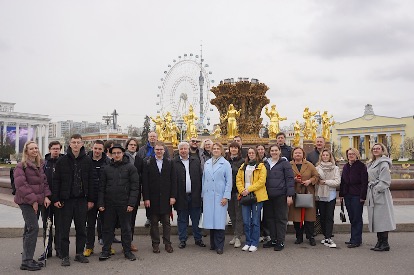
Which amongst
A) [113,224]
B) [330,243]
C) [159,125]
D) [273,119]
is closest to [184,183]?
[113,224]

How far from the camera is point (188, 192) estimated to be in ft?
23.2

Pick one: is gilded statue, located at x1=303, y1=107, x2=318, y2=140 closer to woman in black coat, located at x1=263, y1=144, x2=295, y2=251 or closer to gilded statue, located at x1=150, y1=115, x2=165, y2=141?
gilded statue, located at x1=150, y1=115, x2=165, y2=141

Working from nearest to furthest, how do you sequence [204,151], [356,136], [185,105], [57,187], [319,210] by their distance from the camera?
[57,187], [319,210], [204,151], [185,105], [356,136]

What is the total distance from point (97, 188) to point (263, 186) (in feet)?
9.05

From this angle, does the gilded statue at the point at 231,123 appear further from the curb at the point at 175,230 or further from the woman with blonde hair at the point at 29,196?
the woman with blonde hair at the point at 29,196

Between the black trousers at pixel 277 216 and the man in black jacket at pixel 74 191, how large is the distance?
3013mm

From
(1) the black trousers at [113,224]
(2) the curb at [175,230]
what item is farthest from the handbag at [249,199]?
(1) the black trousers at [113,224]

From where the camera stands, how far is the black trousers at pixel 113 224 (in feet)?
20.1

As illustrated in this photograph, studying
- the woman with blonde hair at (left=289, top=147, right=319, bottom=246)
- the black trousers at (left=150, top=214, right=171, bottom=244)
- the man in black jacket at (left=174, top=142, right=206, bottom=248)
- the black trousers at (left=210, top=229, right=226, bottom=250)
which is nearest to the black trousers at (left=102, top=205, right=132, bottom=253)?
the black trousers at (left=150, top=214, right=171, bottom=244)

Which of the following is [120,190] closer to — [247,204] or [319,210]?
[247,204]

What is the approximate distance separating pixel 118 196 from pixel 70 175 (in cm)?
79

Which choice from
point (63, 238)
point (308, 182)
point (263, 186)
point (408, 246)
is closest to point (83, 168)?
point (63, 238)

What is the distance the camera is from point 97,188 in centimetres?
623

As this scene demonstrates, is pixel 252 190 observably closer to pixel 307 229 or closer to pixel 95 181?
pixel 307 229
